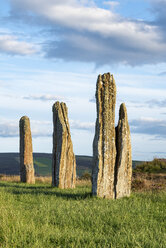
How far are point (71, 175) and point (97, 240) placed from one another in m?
12.2

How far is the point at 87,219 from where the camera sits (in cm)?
1133

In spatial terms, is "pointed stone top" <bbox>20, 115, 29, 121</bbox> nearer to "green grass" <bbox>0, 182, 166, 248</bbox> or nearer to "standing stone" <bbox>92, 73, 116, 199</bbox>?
"green grass" <bbox>0, 182, 166, 248</bbox>

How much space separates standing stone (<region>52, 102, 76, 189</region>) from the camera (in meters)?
20.7

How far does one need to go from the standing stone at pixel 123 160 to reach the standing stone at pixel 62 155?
506cm

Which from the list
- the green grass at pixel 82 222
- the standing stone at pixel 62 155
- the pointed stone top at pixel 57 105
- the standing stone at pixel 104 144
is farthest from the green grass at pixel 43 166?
the green grass at pixel 82 222

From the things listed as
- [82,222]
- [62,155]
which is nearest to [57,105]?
[62,155]

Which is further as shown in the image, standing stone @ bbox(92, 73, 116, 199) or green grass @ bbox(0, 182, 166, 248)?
standing stone @ bbox(92, 73, 116, 199)

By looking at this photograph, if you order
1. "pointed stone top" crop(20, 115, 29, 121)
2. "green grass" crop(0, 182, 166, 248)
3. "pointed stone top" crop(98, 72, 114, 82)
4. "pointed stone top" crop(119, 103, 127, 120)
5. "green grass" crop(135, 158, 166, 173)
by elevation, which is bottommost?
"green grass" crop(0, 182, 166, 248)

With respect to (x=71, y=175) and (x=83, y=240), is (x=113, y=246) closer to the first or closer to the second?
(x=83, y=240)

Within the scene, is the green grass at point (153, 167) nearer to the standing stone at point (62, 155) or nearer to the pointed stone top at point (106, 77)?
the standing stone at point (62, 155)

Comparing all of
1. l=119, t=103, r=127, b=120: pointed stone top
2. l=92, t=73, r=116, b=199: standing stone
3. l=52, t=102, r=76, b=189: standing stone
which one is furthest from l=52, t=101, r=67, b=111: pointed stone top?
l=92, t=73, r=116, b=199: standing stone

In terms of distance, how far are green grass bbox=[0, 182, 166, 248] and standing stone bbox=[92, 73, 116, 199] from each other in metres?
0.78

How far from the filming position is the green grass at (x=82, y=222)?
9.04m

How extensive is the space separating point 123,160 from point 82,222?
5333mm
